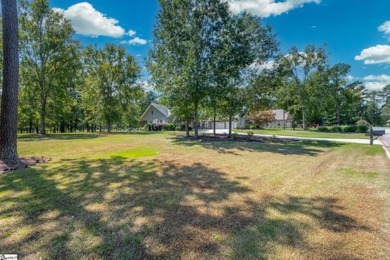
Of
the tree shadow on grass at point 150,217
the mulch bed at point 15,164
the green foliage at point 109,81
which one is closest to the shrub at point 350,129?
the green foliage at point 109,81

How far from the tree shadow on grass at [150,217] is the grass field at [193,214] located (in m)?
0.01

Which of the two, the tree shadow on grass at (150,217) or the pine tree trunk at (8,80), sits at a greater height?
the pine tree trunk at (8,80)

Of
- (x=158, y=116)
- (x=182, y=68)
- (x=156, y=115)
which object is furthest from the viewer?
(x=156, y=115)

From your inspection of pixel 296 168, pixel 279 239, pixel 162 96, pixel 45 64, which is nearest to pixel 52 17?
pixel 45 64

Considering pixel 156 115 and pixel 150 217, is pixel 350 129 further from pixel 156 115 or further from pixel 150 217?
pixel 150 217

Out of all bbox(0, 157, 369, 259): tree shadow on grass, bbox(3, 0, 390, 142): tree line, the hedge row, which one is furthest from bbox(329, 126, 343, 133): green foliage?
bbox(0, 157, 369, 259): tree shadow on grass

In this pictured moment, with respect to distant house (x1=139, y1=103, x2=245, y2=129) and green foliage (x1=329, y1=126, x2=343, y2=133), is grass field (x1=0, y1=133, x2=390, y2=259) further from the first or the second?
distant house (x1=139, y1=103, x2=245, y2=129)

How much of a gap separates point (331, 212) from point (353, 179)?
8.21ft

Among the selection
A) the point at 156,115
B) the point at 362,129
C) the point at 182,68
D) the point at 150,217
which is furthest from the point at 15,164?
the point at 156,115

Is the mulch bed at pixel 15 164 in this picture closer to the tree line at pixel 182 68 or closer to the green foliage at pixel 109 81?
the tree line at pixel 182 68

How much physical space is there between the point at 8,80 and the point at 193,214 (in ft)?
22.7

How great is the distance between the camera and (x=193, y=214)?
321cm

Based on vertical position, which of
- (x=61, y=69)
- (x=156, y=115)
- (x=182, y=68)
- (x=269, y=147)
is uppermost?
(x=61, y=69)

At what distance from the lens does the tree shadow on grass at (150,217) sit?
7.76 ft
